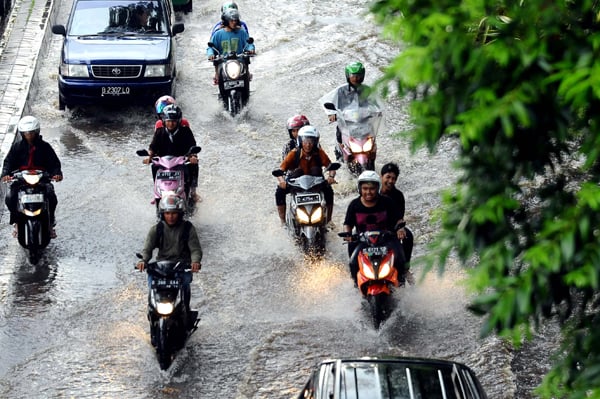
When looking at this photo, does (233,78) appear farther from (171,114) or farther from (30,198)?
(30,198)

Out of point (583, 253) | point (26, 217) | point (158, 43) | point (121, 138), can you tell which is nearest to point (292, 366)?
point (26, 217)

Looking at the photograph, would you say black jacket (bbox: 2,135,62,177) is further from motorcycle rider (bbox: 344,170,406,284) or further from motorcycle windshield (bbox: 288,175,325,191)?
motorcycle rider (bbox: 344,170,406,284)

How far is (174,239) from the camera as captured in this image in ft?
35.8

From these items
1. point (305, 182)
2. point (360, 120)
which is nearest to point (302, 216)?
point (305, 182)

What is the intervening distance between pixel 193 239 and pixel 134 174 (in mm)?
5177

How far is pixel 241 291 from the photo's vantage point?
40.5ft

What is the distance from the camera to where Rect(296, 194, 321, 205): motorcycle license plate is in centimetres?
1295

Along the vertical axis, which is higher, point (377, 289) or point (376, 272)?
point (376, 272)

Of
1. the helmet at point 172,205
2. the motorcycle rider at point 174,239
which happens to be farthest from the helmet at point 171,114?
the helmet at point 172,205

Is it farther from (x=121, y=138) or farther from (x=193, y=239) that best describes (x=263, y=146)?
(x=193, y=239)

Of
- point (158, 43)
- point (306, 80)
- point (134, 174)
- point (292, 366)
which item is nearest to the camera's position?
point (292, 366)

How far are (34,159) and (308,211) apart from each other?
308cm

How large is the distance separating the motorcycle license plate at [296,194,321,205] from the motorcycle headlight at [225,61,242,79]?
522cm

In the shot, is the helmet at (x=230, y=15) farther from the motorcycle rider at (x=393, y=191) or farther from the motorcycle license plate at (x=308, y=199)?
the motorcycle rider at (x=393, y=191)
